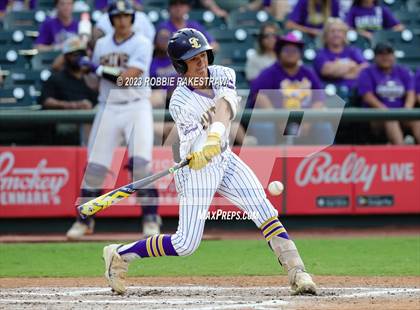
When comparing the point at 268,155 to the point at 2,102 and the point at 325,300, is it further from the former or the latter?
the point at 325,300

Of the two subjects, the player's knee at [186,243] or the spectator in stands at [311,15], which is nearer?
the player's knee at [186,243]

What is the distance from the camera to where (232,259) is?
8.73 metres

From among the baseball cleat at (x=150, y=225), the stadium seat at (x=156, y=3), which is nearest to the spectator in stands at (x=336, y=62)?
the stadium seat at (x=156, y=3)

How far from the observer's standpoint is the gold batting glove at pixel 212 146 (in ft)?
19.9

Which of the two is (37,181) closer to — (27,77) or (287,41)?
(27,77)

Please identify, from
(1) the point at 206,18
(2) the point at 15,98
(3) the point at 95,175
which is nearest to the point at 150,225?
(3) the point at 95,175

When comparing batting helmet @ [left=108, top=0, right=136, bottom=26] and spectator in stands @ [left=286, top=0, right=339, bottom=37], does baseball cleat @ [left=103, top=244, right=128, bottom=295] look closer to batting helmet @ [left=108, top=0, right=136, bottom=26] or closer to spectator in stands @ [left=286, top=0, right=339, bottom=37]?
batting helmet @ [left=108, top=0, right=136, bottom=26]

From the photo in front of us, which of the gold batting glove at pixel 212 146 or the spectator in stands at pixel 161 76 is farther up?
the gold batting glove at pixel 212 146

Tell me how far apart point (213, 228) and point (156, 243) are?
4769 mm

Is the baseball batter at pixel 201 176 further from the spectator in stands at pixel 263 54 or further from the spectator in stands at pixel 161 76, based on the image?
the spectator in stands at pixel 263 54

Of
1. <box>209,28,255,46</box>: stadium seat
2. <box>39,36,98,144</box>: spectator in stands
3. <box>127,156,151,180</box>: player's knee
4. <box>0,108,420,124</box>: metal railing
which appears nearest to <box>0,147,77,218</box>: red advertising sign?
<box>0,108,420,124</box>: metal railing

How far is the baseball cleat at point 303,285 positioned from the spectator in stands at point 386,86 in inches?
204

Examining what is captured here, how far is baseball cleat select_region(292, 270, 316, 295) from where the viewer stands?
6344 mm

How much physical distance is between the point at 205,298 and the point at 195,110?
1226 mm
